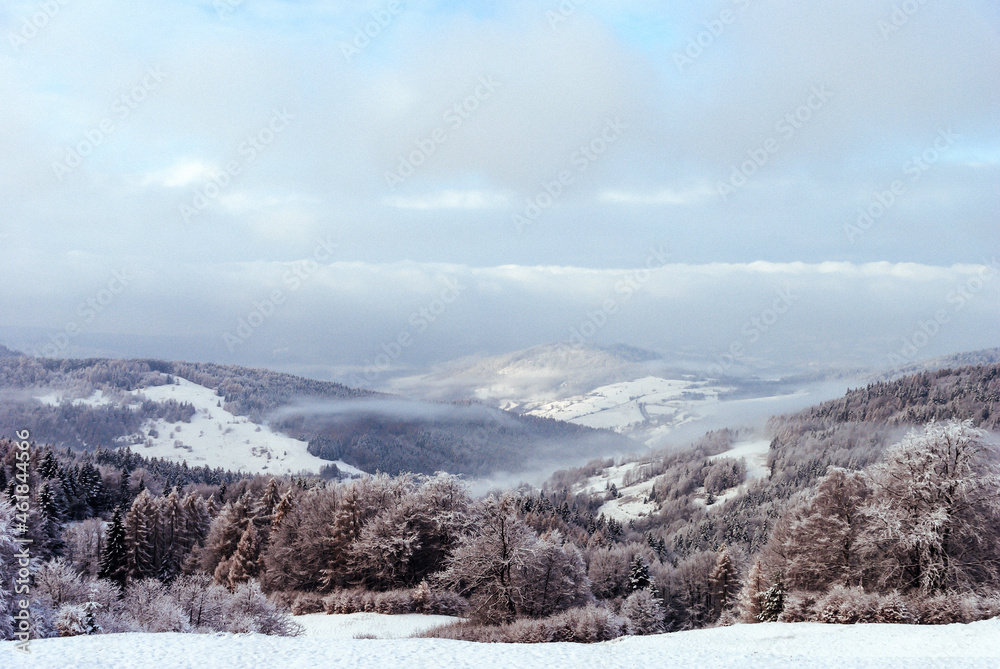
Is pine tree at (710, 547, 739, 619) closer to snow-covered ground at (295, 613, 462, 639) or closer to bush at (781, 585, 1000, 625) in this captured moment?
bush at (781, 585, 1000, 625)

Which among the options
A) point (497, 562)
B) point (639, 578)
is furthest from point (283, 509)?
point (639, 578)

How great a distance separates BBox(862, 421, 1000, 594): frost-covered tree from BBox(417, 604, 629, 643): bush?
1447 cm

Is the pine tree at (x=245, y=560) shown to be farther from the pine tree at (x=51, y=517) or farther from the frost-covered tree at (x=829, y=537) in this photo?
the frost-covered tree at (x=829, y=537)

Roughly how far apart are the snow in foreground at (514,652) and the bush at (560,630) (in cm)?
631

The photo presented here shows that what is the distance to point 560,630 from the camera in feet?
102

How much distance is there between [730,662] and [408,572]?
35.4m

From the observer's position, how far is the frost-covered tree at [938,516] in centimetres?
3019

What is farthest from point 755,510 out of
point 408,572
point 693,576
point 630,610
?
point 408,572

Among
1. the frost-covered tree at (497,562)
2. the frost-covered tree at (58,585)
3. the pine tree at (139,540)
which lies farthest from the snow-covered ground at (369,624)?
the pine tree at (139,540)

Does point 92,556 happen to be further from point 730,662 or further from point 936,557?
point 936,557

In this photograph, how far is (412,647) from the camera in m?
22.0

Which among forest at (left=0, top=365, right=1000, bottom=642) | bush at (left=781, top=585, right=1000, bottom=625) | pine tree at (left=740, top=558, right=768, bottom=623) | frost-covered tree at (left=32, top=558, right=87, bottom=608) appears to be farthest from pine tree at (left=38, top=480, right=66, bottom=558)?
bush at (left=781, top=585, right=1000, bottom=625)

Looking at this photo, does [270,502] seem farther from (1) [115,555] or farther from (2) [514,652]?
(2) [514,652]

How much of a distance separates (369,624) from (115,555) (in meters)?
38.4
